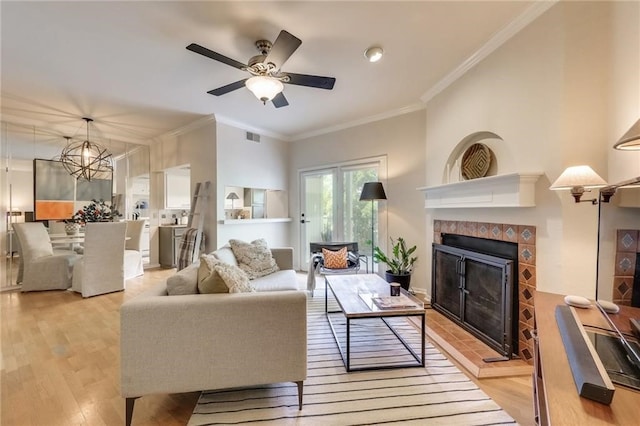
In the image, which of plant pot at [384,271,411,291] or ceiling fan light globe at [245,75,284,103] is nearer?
ceiling fan light globe at [245,75,284,103]

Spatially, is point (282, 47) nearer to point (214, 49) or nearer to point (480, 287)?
point (214, 49)

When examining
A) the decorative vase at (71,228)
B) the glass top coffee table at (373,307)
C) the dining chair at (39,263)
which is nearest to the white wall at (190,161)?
the decorative vase at (71,228)

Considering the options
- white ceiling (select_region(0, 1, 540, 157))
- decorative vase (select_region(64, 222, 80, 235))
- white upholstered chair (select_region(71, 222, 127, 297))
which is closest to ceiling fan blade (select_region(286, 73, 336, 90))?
white ceiling (select_region(0, 1, 540, 157))

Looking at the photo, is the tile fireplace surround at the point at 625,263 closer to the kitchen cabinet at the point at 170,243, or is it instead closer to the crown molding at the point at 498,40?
the crown molding at the point at 498,40

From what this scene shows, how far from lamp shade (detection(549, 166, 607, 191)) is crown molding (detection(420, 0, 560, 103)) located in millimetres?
1309

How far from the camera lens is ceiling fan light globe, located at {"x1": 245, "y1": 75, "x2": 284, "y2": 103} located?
2254 millimetres

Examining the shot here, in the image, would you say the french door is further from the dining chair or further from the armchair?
the dining chair

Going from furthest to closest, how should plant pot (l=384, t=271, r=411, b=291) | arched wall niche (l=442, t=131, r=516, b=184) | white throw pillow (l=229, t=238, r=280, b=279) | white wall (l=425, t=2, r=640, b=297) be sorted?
plant pot (l=384, t=271, r=411, b=291), white throw pillow (l=229, t=238, r=280, b=279), arched wall niche (l=442, t=131, r=516, b=184), white wall (l=425, t=2, r=640, b=297)

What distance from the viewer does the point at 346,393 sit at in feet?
6.08

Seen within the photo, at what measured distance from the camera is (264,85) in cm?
228

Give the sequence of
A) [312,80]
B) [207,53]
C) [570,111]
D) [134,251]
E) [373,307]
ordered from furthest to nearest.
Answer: [134,251] < [312,80] < [373,307] < [207,53] < [570,111]

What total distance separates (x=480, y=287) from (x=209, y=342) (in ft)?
7.90

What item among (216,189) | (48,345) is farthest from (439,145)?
(48,345)

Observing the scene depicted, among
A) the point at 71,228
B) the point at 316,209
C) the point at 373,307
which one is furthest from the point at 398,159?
the point at 71,228
